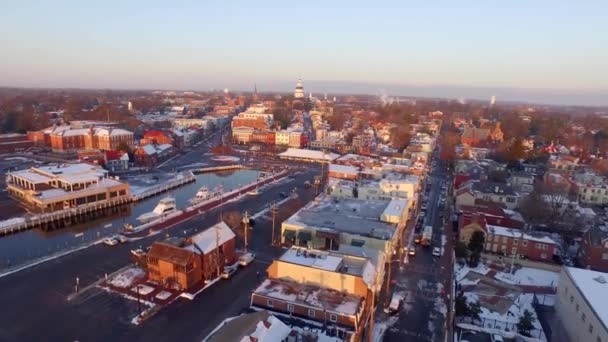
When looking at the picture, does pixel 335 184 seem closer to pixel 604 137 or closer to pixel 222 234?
pixel 222 234

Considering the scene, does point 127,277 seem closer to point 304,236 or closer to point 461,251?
point 304,236

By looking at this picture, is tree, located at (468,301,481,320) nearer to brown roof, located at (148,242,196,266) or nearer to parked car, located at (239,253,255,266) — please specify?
parked car, located at (239,253,255,266)

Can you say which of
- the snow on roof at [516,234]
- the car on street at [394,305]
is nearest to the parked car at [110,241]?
the car on street at [394,305]

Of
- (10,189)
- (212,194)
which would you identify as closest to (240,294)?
(212,194)

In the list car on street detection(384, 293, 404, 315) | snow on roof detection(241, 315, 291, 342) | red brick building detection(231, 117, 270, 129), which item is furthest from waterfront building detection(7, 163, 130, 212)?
red brick building detection(231, 117, 270, 129)

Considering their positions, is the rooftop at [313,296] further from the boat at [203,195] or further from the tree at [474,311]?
the boat at [203,195]

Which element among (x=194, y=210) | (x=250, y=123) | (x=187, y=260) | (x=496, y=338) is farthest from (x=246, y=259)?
(x=250, y=123)
